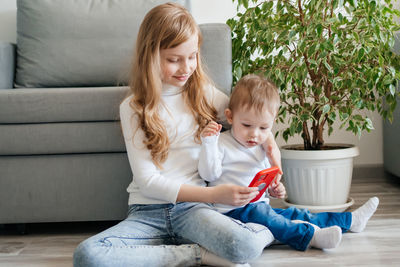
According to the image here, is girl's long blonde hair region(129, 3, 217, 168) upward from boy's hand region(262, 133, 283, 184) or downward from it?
upward

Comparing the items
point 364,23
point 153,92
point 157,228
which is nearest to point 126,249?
point 157,228

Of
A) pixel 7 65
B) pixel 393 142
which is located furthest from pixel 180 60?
pixel 393 142

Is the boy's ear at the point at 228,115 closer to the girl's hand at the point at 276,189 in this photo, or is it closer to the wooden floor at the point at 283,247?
the girl's hand at the point at 276,189

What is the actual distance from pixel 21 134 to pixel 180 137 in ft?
1.72

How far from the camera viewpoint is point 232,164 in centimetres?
140

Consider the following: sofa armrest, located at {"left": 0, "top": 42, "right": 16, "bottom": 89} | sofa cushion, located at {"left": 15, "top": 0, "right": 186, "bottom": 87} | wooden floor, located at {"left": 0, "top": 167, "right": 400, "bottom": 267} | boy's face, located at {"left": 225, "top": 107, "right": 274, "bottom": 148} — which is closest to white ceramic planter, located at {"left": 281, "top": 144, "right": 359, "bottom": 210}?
Result: wooden floor, located at {"left": 0, "top": 167, "right": 400, "bottom": 267}

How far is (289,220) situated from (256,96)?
37cm

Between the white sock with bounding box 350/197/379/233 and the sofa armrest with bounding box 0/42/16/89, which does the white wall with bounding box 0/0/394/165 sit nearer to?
the sofa armrest with bounding box 0/42/16/89

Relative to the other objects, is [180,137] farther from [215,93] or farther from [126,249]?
[126,249]

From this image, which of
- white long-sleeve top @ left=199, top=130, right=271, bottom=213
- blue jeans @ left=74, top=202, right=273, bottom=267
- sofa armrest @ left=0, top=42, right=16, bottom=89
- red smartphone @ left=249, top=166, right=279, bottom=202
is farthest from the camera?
sofa armrest @ left=0, top=42, right=16, bottom=89

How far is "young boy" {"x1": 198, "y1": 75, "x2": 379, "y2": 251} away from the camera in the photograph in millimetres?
1306

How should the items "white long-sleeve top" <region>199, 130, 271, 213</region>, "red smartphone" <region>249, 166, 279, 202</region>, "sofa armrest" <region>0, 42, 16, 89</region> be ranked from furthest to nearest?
"sofa armrest" <region>0, 42, 16, 89</region> → "white long-sleeve top" <region>199, 130, 271, 213</region> → "red smartphone" <region>249, 166, 279, 202</region>

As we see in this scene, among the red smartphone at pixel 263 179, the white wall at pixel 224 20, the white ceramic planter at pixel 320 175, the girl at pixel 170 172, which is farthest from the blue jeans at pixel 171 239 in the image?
the white wall at pixel 224 20

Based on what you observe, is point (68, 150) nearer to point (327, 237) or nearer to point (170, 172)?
point (170, 172)
